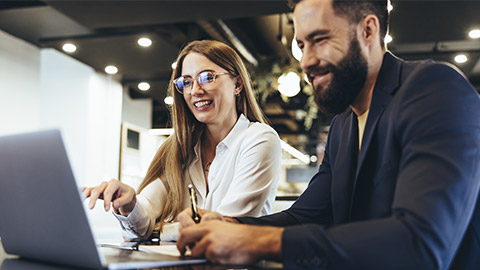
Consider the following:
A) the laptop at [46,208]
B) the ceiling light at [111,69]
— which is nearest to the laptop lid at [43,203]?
the laptop at [46,208]

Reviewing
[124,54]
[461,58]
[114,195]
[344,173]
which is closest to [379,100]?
[344,173]

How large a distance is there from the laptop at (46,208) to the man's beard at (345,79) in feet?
1.74

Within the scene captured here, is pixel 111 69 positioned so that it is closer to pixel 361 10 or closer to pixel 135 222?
pixel 135 222

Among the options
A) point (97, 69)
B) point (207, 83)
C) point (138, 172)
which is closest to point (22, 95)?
point (97, 69)

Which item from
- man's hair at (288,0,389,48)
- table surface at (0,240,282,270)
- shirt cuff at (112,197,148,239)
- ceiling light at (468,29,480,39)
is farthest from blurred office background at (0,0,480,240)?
table surface at (0,240,282,270)

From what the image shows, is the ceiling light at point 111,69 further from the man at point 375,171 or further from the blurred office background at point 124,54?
the man at point 375,171

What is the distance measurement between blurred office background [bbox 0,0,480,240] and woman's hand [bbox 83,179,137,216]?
2.86 meters

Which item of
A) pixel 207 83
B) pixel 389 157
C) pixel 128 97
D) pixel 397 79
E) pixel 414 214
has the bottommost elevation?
pixel 414 214

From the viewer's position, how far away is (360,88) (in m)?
1.18

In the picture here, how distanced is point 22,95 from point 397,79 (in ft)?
17.8

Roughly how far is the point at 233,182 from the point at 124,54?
14.3ft

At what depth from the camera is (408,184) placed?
845 millimetres

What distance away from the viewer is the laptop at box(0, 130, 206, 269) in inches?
30.8

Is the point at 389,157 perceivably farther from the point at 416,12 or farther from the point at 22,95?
the point at 22,95
